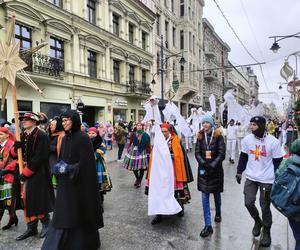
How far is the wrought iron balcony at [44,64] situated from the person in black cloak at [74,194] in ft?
41.3

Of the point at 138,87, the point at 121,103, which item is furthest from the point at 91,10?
the point at 138,87

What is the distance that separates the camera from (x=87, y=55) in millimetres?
20047

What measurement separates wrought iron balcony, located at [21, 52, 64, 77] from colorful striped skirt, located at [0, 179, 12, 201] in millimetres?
11319

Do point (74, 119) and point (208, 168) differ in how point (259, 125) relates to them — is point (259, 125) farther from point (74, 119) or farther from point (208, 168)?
point (74, 119)

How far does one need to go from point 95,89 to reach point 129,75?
6127 mm

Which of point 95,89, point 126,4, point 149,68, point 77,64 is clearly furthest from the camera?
point 149,68

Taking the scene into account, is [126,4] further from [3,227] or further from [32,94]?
[3,227]

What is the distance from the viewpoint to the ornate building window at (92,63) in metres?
20.6

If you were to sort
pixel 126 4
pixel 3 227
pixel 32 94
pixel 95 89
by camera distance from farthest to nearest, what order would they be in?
pixel 126 4
pixel 95 89
pixel 32 94
pixel 3 227

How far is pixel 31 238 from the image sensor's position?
13.9ft

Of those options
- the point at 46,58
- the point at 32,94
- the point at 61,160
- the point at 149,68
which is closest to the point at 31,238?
the point at 61,160

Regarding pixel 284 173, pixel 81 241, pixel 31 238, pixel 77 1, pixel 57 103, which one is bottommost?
pixel 31 238

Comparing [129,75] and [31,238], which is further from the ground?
[129,75]

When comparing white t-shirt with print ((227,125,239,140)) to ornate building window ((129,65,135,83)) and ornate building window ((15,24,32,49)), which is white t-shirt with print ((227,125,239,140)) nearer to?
ornate building window ((15,24,32,49))
